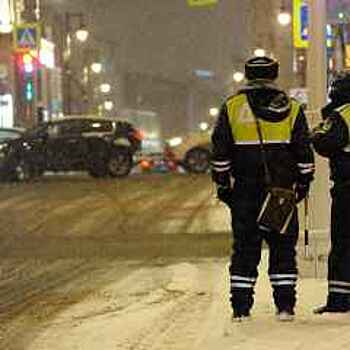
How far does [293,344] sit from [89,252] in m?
7.00

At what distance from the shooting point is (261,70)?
324 inches

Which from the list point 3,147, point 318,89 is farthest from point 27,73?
point 318,89

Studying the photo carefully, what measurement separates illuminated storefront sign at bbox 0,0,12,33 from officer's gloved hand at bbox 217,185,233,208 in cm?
3811

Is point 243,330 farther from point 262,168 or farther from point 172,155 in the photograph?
point 172,155

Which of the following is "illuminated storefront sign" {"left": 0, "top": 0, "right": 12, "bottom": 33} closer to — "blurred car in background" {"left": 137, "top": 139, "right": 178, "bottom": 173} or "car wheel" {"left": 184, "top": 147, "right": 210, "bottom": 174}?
"blurred car in background" {"left": 137, "top": 139, "right": 178, "bottom": 173}

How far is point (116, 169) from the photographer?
29.9 m

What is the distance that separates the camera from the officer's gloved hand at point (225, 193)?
8211 mm

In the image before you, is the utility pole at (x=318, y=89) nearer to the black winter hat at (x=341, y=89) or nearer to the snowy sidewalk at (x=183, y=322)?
the snowy sidewalk at (x=183, y=322)

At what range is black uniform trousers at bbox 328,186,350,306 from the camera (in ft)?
27.9

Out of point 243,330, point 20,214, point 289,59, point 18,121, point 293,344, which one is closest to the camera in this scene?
point 293,344

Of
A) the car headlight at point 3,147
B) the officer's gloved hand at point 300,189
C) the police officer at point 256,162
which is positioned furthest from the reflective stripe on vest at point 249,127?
the car headlight at point 3,147

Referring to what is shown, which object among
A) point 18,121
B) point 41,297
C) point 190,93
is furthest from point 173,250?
point 190,93

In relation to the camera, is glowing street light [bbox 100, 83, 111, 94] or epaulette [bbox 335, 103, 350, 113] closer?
epaulette [bbox 335, 103, 350, 113]

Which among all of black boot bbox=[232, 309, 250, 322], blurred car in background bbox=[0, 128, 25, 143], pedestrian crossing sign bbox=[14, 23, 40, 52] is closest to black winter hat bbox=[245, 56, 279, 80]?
black boot bbox=[232, 309, 250, 322]
